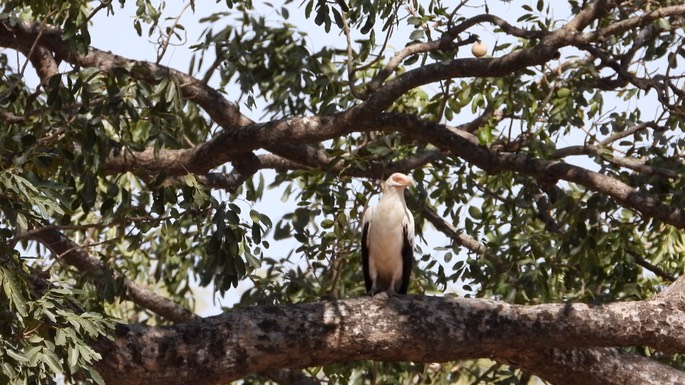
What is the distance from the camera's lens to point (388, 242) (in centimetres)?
651

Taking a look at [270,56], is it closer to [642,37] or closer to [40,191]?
[642,37]

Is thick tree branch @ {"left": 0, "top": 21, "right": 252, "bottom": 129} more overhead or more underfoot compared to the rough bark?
more overhead

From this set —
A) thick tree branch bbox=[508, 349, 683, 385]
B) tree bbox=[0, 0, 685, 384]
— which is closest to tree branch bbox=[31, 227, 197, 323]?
tree bbox=[0, 0, 685, 384]

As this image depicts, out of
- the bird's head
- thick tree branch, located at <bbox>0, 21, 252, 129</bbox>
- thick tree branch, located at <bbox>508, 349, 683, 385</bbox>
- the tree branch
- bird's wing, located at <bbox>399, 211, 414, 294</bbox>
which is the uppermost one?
thick tree branch, located at <bbox>0, 21, 252, 129</bbox>

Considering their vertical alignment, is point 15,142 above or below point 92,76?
below

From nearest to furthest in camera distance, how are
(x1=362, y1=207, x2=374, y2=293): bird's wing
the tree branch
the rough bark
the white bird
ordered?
the rough bark
the tree branch
the white bird
(x1=362, y1=207, x2=374, y2=293): bird's wing

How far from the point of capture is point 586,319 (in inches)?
192

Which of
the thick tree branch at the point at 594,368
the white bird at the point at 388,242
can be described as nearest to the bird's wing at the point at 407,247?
the white bird at the point at 388,242

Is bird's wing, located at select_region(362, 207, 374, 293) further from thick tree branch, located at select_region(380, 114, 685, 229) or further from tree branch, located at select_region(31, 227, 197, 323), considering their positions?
tree branch, located at select_region(31, 227, 197, 323)

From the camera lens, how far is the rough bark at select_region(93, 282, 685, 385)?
4.41m

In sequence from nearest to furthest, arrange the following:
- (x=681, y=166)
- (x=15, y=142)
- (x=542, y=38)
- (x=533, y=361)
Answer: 1. (x=15, y=142)
2. (x=533, y=361)
3. (x=542, y=38)
4. (x=681, y=166)

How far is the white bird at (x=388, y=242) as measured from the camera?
6.48 metres

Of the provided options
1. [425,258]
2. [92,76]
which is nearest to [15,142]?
[92,76]

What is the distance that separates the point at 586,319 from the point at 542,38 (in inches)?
62.0
